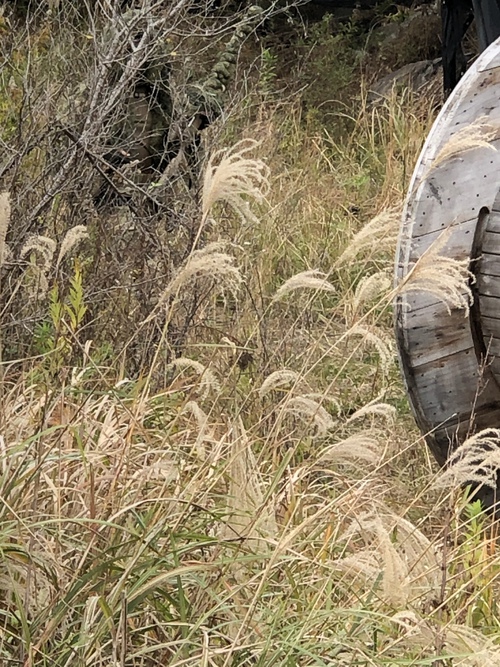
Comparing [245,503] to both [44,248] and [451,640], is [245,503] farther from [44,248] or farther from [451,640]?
[44,248]

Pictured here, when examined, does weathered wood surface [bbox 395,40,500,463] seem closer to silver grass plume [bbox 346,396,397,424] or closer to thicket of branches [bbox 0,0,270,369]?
silver grass plume [bbox 346,396,397,424]

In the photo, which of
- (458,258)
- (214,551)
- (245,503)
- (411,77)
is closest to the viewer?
(214,551)

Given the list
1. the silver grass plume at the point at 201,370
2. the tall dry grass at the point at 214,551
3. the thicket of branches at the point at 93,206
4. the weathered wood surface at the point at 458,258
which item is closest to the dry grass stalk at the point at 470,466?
the tall dry grass at the point at 214,551

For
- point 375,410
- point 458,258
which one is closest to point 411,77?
point 458,258

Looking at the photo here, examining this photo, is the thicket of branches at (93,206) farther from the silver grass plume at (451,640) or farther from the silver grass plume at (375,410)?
the silver grass plume at (451,640)

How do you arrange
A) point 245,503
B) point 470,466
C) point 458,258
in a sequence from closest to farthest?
1. point 470,466
2. point 245,503
3. point 458,258

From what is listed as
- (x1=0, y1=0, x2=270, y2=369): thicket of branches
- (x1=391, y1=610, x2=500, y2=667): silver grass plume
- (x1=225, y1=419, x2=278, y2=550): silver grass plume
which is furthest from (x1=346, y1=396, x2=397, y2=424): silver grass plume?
(x1=0, y1=0, x2=270, y2=369): thicket of branches

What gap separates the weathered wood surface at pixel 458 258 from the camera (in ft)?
9.13

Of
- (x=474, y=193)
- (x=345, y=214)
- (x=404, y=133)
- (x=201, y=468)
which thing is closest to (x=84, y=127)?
(x=474, y=193)

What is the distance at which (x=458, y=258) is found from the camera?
9.18 ft

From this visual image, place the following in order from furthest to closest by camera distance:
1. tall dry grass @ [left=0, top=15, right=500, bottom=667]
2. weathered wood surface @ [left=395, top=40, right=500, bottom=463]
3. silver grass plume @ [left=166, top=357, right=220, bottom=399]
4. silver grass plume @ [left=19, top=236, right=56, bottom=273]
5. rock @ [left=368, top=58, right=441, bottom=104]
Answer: rock @ [left=368, top=58, right=441, bottom=104], weathered wood surface @ [left=395, top=40, right=500, bottom=463], silver grass plume @ [left=19, top=236, right=56, bottom=273], silver grass plume @ [left=166, top=357, right=220, bottom=399], tall dry grass @ [left=0, top=15, right=500, bottom=667]

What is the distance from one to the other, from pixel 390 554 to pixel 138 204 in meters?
2.34

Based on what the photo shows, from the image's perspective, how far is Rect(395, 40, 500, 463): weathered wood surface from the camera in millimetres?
2783

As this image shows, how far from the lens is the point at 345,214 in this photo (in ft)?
20.4
